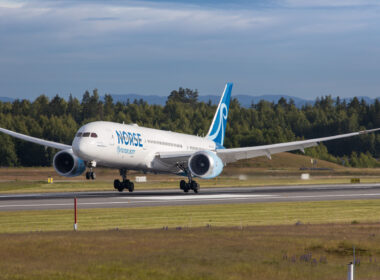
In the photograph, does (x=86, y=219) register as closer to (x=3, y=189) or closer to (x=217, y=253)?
(x=217, y=253)

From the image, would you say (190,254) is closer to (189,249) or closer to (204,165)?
(189,249)

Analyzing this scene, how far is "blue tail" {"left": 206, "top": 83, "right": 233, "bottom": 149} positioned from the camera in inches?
2719

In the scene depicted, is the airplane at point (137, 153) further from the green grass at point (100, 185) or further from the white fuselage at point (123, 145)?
the green grass at point (100, 185)

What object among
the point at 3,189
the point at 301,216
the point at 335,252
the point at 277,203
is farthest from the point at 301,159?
the point at 335,252

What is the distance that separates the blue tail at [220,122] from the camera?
2719 inches

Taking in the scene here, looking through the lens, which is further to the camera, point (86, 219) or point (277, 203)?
point (277, 203)

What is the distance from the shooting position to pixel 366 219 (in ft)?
107

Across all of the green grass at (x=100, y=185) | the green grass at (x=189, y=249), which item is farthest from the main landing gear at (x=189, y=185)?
the green grass at (x=189, y=249)

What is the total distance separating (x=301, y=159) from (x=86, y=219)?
280 ft

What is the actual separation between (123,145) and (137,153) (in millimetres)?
2207

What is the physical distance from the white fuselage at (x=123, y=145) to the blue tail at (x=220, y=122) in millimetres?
10009

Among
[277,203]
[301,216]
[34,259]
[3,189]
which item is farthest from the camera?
[3,189]

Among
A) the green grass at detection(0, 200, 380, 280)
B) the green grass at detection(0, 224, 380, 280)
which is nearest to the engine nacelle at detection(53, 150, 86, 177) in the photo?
the green grass at detection(0, 200, 380, 280)

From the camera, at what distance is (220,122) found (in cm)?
7038
